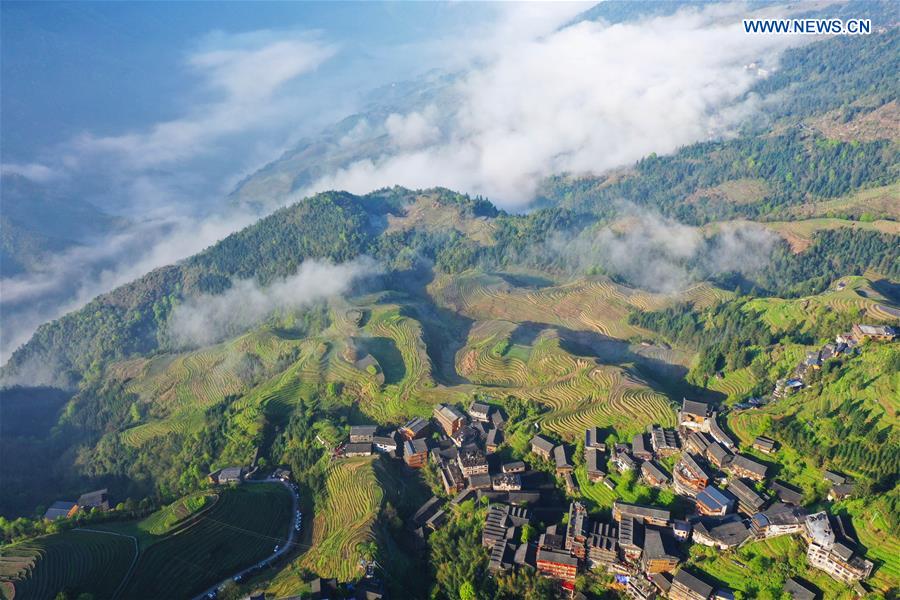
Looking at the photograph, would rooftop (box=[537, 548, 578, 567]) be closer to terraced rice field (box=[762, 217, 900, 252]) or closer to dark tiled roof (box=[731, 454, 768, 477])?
dark tiled roof (box=[731, 454, 768, 477])

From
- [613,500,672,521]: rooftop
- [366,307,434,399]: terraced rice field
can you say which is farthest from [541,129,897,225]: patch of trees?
[613,500,672,521]: rooftop

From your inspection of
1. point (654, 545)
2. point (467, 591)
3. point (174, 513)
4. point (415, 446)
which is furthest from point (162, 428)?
point (654, 545)

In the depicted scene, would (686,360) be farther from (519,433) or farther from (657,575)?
(657,575)

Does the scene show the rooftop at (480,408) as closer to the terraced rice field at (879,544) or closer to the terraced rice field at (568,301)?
the terraced rice field at (568,301)

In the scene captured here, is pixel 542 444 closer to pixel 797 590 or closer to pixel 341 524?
pixel 341 524

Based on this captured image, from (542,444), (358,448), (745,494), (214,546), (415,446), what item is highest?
(214,546)

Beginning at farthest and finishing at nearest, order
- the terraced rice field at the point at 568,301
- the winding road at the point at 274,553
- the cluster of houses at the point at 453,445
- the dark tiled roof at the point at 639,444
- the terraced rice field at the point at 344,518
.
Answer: the terraced rice field at the point at 568,301, the cluster of houses at the point at 453,445, the dark tiled roof at the point at 639,444, the winding road at the point at 274,553, the terraced rice field at the point at 344,518

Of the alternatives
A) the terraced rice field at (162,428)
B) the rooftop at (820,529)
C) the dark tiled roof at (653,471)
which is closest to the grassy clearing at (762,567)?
the rooftop at (820,529)
